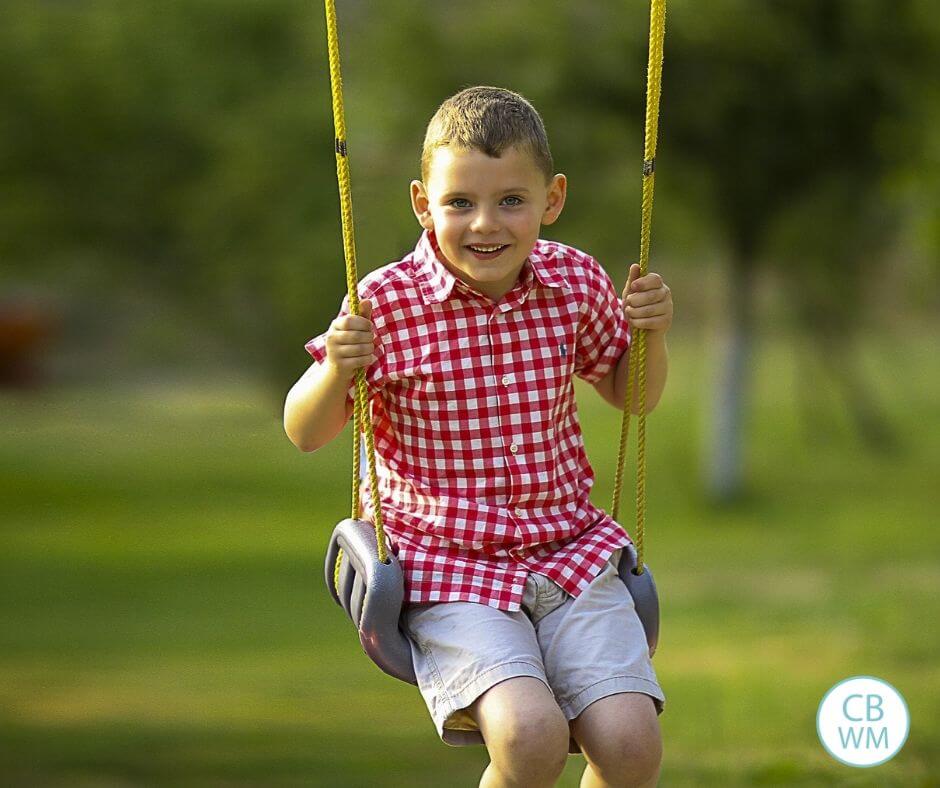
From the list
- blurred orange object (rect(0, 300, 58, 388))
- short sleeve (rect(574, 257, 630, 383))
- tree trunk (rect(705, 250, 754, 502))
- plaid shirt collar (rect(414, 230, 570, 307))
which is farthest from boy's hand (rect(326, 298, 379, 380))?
blurred orange object (rect(0, 300, 58, 388))

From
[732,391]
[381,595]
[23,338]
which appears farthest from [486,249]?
[23,338]

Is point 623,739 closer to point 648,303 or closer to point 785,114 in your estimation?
point 648,303

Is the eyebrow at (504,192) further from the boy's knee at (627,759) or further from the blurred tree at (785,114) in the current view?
the blurred tree at (785,114)

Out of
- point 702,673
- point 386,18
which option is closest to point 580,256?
point 702,673

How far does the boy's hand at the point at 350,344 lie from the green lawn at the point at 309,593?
4.06 m

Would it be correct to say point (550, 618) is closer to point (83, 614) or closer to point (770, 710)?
point (770, 710)

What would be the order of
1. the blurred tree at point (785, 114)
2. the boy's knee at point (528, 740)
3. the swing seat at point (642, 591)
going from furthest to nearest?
the blurred tree at point (785, 114), the swing seat at point (642, 591), the boy's knee at point (528, 740)

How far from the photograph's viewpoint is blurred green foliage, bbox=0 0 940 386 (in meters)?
8.12

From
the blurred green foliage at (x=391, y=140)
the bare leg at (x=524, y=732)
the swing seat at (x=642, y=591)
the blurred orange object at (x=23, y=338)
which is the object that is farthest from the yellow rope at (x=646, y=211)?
the blurred orange object at (x=23, y=338)

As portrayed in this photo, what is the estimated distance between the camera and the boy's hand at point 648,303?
2254 mm

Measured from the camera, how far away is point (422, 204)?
2.25m

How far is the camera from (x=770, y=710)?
7371 mm

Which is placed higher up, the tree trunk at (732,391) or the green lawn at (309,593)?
the tree trunk at (732,391)

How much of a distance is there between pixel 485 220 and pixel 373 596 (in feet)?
1.92
